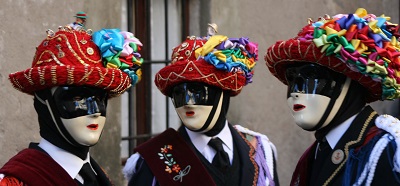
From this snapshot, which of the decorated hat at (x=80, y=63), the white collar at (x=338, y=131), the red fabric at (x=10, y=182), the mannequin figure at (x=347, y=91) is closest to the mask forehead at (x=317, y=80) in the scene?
the mannequin figure at (x=347, y=91)

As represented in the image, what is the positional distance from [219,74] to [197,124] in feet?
1.05

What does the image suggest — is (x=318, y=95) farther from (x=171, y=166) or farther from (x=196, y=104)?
(x=171, y=166)

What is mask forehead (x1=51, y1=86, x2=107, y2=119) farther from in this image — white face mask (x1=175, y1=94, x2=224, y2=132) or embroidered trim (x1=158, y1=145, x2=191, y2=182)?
embroidered trim (x1=158, y1=145, x2=191, y2=182)

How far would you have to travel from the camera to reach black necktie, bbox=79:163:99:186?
4.20 metres

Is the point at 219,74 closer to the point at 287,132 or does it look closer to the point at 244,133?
the point at 244,133

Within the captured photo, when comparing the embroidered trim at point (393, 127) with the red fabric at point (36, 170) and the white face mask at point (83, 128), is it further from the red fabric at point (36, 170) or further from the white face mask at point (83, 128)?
the red fabric at point (36, 170)

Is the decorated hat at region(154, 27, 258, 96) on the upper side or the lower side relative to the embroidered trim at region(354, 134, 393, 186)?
upper

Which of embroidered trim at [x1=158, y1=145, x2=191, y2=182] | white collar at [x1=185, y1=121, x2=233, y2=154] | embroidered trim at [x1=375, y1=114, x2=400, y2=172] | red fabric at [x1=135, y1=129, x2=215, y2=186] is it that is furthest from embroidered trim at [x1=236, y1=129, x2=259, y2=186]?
embroidered trim at [x1=375, y1=114, x2=400, y2=172]

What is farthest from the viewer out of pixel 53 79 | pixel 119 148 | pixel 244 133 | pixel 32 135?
pixel 119 148

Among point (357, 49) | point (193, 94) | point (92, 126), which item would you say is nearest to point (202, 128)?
point (193, 94)

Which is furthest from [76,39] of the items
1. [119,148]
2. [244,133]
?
[119,148]

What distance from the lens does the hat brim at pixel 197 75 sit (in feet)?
16.0

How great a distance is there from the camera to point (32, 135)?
5945 mm

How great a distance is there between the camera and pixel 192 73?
486cm
